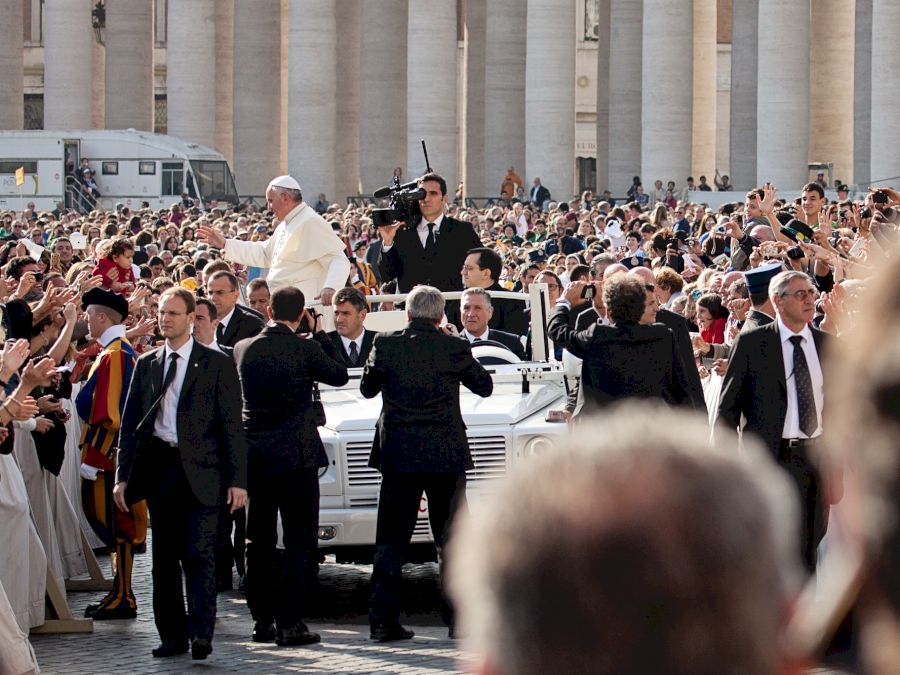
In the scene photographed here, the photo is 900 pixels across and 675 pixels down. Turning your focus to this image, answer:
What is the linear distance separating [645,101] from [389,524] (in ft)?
140

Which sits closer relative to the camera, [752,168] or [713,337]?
[713,337]

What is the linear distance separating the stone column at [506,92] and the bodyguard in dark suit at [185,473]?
49.9 m

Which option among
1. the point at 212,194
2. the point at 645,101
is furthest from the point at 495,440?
the point at 212,194

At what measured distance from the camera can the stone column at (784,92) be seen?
4828cm

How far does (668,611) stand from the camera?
1.66 metres

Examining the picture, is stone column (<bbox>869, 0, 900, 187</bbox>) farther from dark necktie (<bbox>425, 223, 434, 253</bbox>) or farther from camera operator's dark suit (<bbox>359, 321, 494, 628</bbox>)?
camera operator's dark suit (<bbox>359, 321, 494, 628</bbox>)

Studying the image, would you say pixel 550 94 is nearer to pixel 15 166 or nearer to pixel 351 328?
pixel 15 166

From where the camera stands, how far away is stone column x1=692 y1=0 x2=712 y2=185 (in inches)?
2425

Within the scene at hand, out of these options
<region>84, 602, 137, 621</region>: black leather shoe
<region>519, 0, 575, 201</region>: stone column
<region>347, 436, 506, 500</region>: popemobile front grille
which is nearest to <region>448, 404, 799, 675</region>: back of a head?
<region>347, 436, 506, 500</region>: popemobile front grille

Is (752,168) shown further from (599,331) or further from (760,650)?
(760,650)

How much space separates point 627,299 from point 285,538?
7.88 ft

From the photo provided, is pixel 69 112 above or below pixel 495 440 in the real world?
above

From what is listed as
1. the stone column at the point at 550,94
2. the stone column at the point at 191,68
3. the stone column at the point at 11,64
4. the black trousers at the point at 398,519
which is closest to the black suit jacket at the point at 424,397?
the black trousers at the point at 398,519

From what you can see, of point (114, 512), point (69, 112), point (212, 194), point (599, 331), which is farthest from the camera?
point (69, 112)
